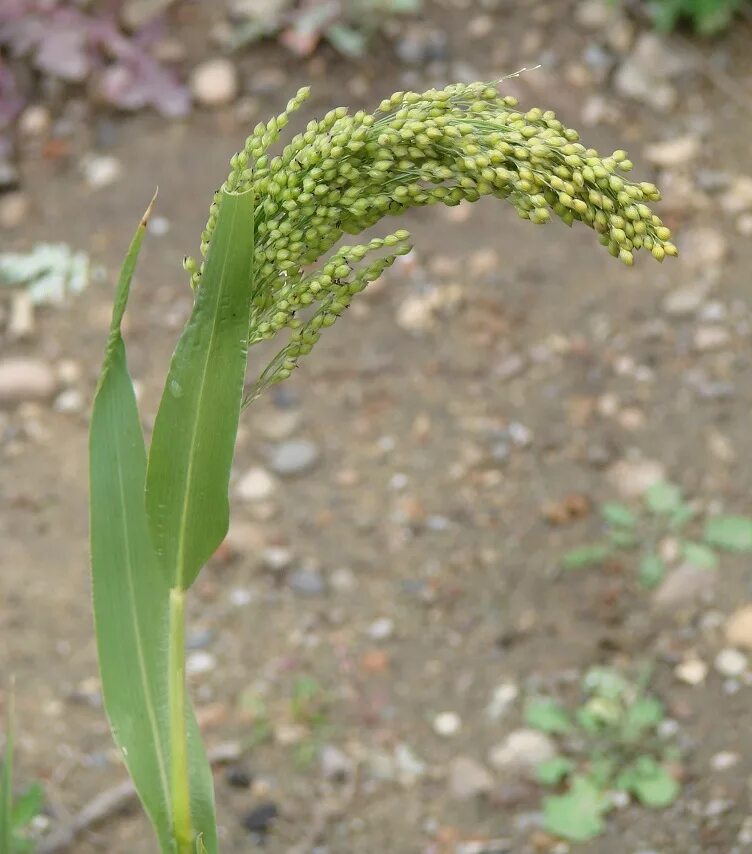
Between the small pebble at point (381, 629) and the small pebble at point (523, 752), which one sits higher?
the small pebble at point (381, 629)

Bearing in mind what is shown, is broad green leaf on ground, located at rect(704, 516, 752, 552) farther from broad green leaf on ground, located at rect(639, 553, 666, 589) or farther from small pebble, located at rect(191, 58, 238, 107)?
small pebble, located at rect(191, 58, 238, 107)

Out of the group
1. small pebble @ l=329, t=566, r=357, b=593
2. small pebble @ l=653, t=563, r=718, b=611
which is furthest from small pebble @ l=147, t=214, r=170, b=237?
small pebble @ l=653, t=563, r=718, b=611

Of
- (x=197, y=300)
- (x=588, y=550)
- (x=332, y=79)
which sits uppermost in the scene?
(x=332, y=79)

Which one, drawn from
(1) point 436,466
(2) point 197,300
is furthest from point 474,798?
(2) point 197,300

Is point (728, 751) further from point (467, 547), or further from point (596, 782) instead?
point (467, 547)

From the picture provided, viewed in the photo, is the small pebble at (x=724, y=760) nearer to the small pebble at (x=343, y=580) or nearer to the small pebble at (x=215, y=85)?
the small pebble at (x=343, y=580)

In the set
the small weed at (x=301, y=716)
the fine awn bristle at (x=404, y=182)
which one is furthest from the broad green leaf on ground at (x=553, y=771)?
the fine awn bristle at (x=404, y=182)

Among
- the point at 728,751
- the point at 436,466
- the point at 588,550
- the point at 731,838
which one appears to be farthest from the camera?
the point at 436,466
